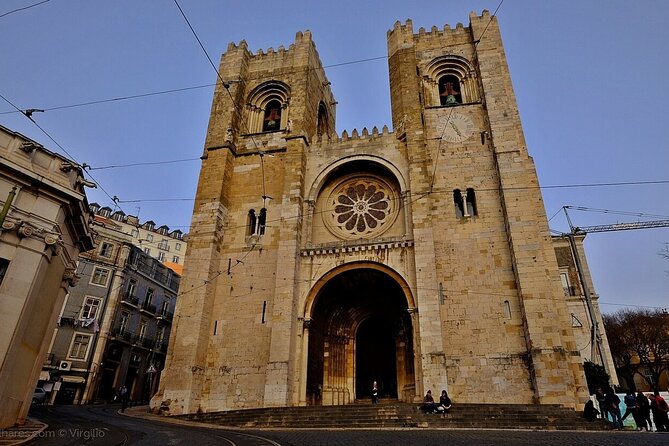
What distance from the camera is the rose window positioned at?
60.7 feet

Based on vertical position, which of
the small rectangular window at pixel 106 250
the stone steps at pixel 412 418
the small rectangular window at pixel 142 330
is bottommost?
the stone steps at pixel 412 418

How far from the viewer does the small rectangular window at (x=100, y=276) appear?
27469 millimetres

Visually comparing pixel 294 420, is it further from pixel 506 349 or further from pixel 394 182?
pixel 394 182

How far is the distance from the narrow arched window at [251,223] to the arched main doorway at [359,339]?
4090mm

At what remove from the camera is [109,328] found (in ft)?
88.6

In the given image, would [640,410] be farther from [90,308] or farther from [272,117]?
[90,308]

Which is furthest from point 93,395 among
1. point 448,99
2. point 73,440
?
point 448,99

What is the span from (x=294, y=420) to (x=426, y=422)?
3765 millimetres

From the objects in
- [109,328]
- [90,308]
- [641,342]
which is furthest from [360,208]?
[641,342]

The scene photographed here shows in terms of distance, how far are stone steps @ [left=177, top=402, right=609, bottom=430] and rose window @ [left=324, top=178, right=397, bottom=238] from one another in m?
7.48

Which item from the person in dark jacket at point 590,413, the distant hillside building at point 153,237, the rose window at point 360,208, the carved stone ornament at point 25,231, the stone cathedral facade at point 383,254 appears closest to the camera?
the carved stone ornament at point 25,231

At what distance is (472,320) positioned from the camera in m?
14.9

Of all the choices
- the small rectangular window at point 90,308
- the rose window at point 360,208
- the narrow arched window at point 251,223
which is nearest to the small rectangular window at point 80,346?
the small rectangular window at point 90,308

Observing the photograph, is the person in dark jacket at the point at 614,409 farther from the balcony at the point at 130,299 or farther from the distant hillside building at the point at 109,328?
the balcony at the point at 130,299
